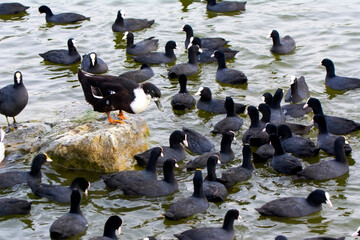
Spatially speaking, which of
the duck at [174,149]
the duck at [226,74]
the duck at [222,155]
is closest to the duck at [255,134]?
the duck at [222,155]

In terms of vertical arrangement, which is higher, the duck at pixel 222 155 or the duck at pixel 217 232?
the duck at pixel 222 155

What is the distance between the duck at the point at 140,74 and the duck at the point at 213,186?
5357 millimetres

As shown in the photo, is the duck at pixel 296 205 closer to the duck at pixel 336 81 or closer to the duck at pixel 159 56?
the duck at pixel 336 81

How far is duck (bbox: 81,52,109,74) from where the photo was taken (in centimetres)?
1645

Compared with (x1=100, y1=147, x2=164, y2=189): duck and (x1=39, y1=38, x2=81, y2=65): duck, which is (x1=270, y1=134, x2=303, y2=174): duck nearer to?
(x1=100, y1=147, x2=164, y2=189): duck

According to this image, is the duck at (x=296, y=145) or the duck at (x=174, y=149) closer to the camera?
the duck at (x=174, y=149)

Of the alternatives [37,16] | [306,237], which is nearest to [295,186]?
[306,237]

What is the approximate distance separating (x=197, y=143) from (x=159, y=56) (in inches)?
218

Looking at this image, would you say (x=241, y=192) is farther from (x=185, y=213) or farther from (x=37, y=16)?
(x=37, y=16)

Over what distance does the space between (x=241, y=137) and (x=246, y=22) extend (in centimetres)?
781

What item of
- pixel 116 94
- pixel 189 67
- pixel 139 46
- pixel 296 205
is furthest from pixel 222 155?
pixel 139 46

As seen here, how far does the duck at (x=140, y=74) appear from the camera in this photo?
52.0 ft

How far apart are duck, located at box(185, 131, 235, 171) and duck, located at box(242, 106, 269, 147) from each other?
738 mm

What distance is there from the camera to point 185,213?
392 inches
